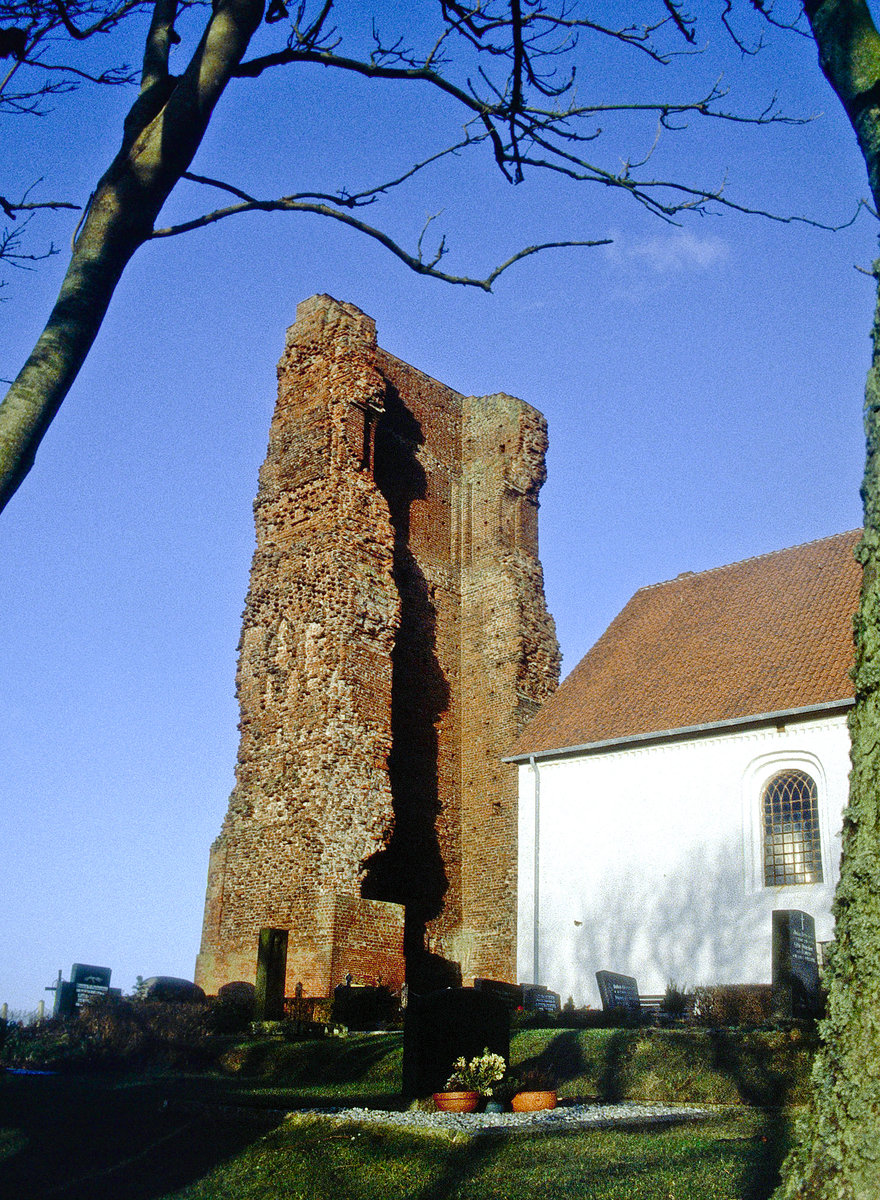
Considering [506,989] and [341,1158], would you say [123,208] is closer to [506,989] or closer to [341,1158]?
[341,1158]

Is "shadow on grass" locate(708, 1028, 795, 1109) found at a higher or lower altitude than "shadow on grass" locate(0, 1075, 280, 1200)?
higher

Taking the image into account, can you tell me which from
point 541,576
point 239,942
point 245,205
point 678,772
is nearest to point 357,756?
point 239,942

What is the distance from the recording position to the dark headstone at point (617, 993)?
16.5 meters

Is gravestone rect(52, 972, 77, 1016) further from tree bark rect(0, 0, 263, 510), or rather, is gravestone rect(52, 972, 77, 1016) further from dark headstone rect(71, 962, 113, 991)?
tree bark rect(0, 0, 263, 510)

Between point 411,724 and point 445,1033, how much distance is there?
44.8 feet

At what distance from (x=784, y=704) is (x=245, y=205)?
14306mm

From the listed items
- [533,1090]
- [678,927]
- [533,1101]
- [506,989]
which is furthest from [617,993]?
[533,1101]

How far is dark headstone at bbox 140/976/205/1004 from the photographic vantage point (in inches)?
757

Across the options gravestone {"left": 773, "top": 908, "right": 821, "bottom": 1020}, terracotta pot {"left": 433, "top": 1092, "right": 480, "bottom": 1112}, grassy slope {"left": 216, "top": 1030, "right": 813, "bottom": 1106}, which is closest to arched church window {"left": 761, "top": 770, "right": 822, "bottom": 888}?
gravestone {"left": 773, "top": 908, "right": 821, "bottom": 1020}

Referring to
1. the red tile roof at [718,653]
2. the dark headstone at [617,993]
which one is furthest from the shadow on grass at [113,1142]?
the red tile roof at [718,653]

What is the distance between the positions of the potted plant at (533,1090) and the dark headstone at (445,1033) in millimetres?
294

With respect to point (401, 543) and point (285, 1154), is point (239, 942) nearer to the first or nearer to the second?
point (401, 543)

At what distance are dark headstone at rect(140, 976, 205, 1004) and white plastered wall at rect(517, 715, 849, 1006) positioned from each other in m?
5.94

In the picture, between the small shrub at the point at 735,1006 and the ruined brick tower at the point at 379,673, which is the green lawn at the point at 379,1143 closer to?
the small shrub at the point at 735,1006
